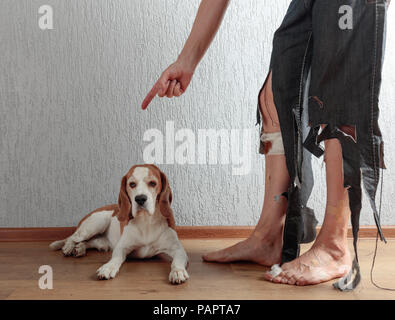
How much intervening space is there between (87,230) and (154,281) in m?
0.49

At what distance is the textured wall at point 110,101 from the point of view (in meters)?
1.70

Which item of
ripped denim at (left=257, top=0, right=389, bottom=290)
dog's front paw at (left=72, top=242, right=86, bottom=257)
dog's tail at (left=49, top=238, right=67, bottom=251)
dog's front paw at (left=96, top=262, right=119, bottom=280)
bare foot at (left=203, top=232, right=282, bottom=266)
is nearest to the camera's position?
ripped denim at (left=257, top=0, right=389, bottom=290)

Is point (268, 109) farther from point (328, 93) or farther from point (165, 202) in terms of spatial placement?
point (165, 202)

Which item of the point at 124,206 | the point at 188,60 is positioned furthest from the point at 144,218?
the point at 188,60

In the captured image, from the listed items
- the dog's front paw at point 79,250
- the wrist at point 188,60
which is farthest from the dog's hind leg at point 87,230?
the wrist at point 188,60

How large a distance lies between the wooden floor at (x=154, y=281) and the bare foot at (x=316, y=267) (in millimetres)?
22

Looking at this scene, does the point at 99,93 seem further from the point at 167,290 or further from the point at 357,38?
the point at 357,38

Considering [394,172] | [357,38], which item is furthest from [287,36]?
[394,172]

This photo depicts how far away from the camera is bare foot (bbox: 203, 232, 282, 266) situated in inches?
51.7

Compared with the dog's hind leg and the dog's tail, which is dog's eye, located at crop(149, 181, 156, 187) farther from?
the dog's tail

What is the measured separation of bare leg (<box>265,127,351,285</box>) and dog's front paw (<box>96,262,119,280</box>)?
1.46 ft

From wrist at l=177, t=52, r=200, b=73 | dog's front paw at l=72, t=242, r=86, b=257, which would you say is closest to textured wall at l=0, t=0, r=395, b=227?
dog's front paw at l=72, t=242, r=86, b=257

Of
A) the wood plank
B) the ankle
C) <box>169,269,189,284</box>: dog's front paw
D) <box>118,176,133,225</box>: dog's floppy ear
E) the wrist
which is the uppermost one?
the wrist
